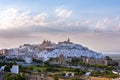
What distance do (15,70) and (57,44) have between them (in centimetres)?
7031

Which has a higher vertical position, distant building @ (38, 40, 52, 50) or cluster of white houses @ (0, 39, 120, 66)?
distant building @ (38, 40, 52, 50)

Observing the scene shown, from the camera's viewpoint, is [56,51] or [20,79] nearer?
[20,79]

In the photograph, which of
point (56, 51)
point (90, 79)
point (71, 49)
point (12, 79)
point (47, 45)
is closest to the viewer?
point (12, 79)

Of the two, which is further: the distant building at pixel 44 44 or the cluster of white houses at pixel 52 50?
the distant building at pixel 44 44

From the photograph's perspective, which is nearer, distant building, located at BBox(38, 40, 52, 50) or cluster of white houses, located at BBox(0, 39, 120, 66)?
cluster of white houses, located at BBox(0, 39, 120, 66)

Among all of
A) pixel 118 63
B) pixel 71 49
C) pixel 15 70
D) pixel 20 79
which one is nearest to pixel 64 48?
pixel 71 49

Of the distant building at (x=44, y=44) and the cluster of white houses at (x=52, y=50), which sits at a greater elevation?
the distant building at (x=44, y=44)

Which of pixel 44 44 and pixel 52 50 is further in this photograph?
pixel 44 44

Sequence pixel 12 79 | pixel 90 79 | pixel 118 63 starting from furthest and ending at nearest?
pixel 118 63, pixel 90 79, pixel 12 79

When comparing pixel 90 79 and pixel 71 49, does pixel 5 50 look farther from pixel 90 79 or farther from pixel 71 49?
pixel 90 79

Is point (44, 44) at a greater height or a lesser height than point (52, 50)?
greater

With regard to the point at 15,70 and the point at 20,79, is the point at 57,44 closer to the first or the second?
the point at 15,70

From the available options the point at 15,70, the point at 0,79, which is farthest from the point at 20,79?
the point at 15,70

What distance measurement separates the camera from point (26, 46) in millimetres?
95062
